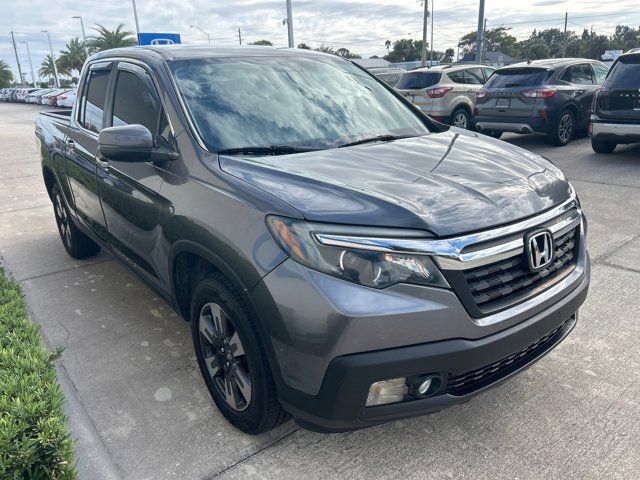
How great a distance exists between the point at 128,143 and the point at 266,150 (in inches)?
27.4

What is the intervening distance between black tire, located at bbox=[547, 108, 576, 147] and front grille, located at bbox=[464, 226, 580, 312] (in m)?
8.32

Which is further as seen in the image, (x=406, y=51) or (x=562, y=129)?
(x=406, y=51)

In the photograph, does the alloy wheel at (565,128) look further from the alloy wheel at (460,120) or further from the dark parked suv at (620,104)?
the alloy wheel at (460,120)

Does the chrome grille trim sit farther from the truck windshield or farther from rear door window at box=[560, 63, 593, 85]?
rear door window at box=[560, 63, 593, 85]

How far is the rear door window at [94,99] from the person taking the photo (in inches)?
151

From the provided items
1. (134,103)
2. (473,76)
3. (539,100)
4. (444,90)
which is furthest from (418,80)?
(134,103)

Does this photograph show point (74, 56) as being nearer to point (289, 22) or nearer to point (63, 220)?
point (289, 22)

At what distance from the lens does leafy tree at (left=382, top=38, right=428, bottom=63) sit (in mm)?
81375

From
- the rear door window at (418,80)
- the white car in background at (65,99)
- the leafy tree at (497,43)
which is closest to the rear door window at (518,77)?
the rear door window at (418,80)

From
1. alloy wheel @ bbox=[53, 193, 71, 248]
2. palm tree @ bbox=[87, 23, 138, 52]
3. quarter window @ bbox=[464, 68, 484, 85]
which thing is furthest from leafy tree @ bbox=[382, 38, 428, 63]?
alloy wheel @ bbox=[53, 193, 71, 248]

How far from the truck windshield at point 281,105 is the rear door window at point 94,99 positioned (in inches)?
42.0

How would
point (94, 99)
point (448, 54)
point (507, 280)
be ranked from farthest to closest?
point (448, 54)
point (94, 99)
point (507, 280)

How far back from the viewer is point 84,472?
238 centimetres

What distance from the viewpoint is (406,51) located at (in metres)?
82.2
